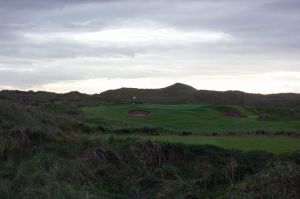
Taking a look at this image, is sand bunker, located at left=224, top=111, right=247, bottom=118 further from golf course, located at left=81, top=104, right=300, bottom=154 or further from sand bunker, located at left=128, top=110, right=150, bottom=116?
sand bunker, located at left=128, top=110, right=150, bottom=116

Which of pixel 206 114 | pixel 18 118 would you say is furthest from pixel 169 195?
pixel 206 114

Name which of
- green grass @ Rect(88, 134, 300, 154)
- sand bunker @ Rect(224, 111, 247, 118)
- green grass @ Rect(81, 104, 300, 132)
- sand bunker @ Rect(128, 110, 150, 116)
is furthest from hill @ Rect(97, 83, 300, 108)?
green grass @ Rect(88, 134, 300, 154)

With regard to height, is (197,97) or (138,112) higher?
(197,97)

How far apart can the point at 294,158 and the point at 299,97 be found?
229 ft

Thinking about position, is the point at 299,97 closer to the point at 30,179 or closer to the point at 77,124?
the point at 77,124

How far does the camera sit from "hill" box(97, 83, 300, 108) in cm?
7938

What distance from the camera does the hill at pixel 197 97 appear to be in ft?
260

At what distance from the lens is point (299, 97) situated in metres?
80.8

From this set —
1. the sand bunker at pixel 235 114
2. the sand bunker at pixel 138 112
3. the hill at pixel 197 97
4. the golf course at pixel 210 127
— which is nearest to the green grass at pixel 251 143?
the golf course at pixel 210 127

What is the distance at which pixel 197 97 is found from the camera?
282 feet

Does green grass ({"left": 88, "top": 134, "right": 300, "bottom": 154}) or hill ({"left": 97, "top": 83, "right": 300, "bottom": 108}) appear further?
hill ({"left": 97, "top": 83, "right": 300, "bottom": 108})

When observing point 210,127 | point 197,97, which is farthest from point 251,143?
point 197,97

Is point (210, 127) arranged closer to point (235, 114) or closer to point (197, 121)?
point (197, 121)

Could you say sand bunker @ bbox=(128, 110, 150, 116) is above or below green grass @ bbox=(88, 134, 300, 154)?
above
